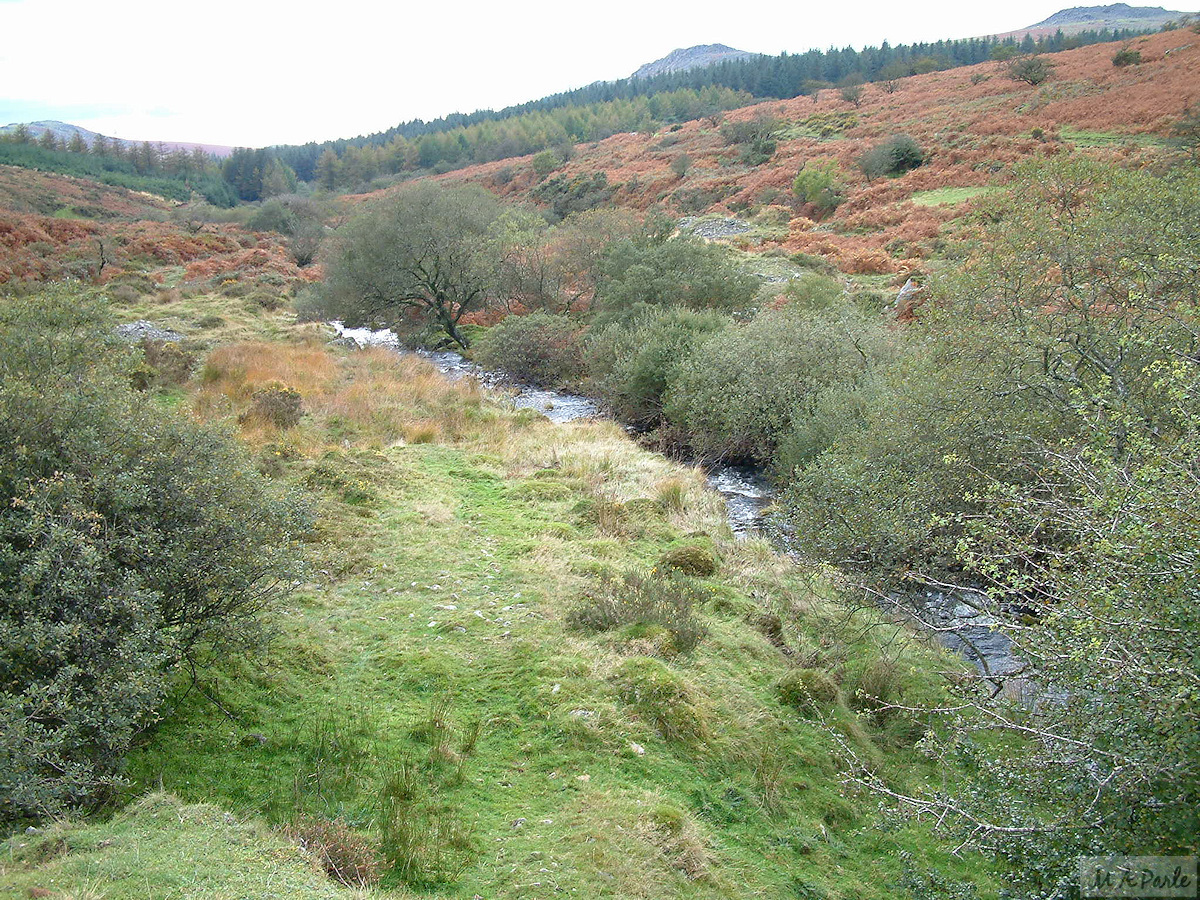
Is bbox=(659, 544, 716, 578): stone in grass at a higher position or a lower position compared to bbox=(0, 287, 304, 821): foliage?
lower

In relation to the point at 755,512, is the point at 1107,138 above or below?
above

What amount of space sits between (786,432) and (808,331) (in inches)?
102

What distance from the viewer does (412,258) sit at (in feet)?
88.2

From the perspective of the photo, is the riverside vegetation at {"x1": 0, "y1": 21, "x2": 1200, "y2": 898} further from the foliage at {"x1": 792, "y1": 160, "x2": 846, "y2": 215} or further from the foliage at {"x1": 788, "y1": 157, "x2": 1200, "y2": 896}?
the foliage at {"x1": 792, "y1": 160, "x2": 846, "y2": 215}

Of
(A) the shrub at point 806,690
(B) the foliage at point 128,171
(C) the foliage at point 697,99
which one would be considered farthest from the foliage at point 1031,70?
(B) the foliage at point 128,171

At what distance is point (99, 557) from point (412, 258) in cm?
2418

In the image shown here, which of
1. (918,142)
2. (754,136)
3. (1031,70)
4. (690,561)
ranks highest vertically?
(1031,70)

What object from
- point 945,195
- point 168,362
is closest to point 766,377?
point 168,362

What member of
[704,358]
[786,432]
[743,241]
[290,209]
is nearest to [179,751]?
[786,432]

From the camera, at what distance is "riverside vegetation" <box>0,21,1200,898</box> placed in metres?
3.58

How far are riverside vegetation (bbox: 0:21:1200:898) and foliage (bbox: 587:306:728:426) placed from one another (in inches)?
126

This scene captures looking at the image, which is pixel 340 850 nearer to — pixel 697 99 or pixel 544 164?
pixel 544 164

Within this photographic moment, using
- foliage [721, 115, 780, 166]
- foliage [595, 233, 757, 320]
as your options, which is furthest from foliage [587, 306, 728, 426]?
foliage [721, 115, 780, 166]

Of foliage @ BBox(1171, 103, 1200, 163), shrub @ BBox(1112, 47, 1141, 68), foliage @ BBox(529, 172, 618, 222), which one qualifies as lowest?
foliage @ BBox(1171, 103, 1200, 163)
